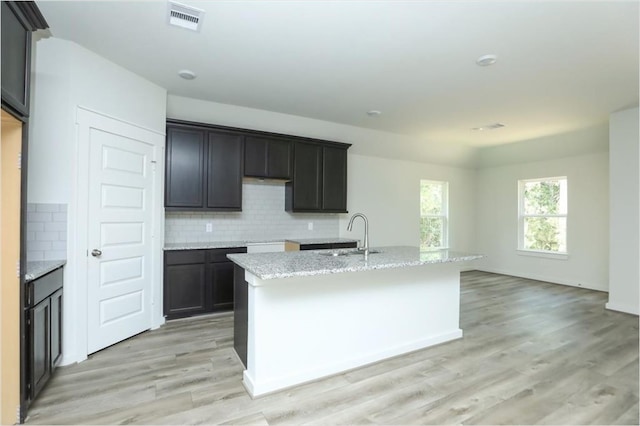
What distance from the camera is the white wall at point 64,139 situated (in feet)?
8.84

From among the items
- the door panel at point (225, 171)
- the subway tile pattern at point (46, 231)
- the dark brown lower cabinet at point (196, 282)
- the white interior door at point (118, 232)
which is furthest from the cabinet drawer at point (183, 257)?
the subway tile pattern at point (46, 231)

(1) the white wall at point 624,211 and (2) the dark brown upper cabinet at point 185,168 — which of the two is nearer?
(2) the dark brown upper cabinet at point 185,168

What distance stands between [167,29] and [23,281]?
2062mm

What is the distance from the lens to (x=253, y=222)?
16.1ft

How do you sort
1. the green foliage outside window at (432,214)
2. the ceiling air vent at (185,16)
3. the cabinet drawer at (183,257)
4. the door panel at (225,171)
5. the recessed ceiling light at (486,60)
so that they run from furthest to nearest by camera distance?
1. the green foliage outside window at (432,214)
2. the door panel at (225,171)
3. the cabinet drawer at (183,257)
4. the recessed ceiling light at (486,60)
5. the ceiling air vent at (185,16)

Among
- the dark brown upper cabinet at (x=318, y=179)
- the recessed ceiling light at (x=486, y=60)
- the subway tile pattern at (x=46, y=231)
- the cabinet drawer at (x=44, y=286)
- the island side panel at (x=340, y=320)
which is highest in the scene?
the recessed ceiling light at (x=486, y=60)

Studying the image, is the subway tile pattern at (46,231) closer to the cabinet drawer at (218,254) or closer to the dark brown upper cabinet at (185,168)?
the dark brown upper cabinet at (185,168)

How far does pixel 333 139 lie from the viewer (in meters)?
5.35

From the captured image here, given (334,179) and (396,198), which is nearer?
(334,179)

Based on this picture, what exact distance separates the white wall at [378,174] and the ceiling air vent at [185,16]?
1.72 m

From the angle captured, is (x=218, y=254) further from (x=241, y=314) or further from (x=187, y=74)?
(x=187, y=74)

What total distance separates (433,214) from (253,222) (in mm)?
4224

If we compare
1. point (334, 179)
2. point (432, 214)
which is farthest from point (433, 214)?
point (334, 179)

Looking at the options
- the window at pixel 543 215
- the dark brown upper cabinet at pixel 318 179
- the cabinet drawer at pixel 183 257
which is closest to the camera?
the cabinet drawer at pixel 183 257
